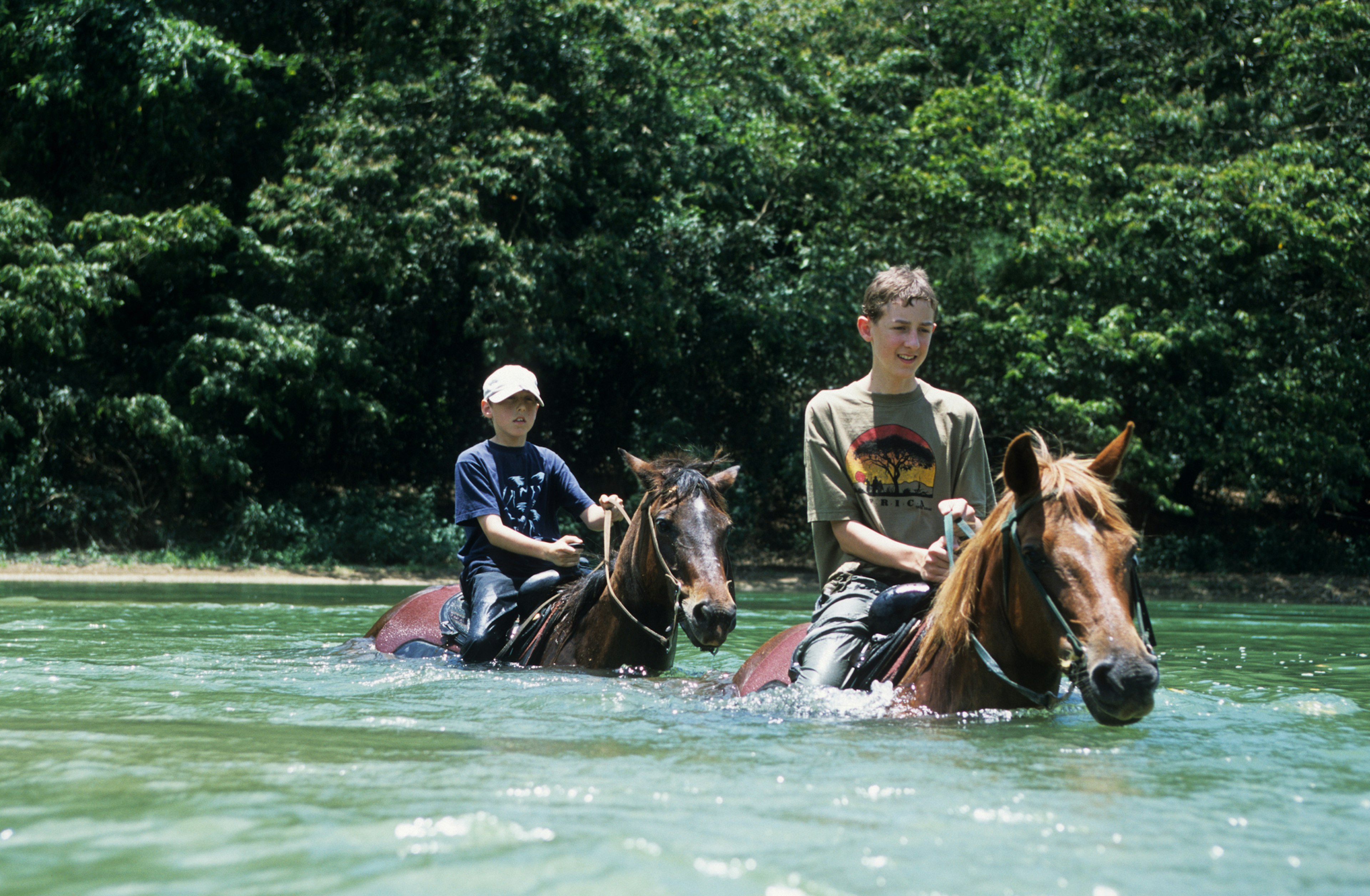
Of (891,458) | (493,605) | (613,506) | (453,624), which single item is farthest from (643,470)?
(891,458)

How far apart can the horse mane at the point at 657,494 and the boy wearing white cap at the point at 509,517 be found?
0.17 m

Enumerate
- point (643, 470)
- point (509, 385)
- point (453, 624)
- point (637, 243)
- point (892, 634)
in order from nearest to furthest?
1. point (892, 634)
2. point (643, 470)
3. point (509, 385)
4. point (453, 624)
5. point (637, 243)

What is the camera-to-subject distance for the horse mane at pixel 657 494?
614cm

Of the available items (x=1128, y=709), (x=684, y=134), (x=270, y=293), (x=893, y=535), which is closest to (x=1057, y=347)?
(x=684, y=134)

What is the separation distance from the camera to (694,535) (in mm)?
5871

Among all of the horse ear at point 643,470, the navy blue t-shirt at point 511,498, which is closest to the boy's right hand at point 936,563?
the horse ear at point 643,470

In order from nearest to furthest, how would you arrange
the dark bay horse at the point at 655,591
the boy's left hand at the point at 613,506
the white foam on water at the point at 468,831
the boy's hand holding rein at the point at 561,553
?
the white foam on water at the point at 468,831 → the dark bay horse at the point at 655,591 → the boy's left hand at the point at 613,506 → the boy's hand holding rein at the point at 561,553

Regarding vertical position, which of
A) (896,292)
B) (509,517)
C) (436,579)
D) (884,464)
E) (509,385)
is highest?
(896,292)

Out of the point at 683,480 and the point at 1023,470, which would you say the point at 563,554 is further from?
the point at 1023,470

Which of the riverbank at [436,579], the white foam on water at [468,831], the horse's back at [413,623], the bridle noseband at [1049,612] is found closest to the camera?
the white foam on water at [468,831]

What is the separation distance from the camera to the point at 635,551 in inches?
249

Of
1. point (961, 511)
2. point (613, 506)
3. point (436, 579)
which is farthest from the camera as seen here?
point (436, 579)

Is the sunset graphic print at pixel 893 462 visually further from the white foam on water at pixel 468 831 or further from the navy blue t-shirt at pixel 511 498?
the navy blue t-shirt at pixel 511 498

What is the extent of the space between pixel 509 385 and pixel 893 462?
2.86 m
